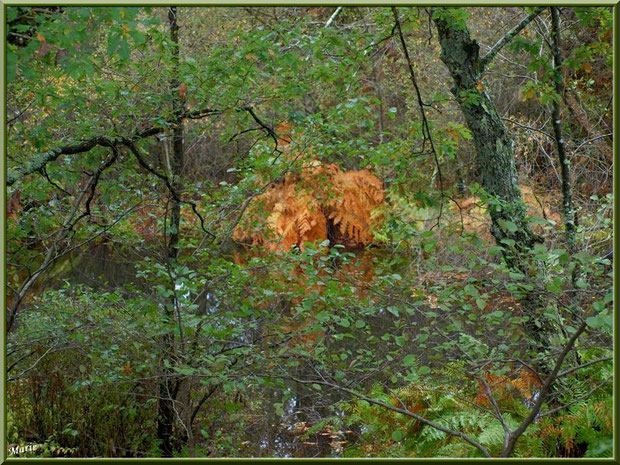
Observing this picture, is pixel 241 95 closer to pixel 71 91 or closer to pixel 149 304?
pixel 71 91

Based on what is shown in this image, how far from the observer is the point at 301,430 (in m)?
3.01

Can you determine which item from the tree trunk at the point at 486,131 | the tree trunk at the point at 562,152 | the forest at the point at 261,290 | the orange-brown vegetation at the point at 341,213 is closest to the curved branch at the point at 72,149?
the forest at the point at 261,290

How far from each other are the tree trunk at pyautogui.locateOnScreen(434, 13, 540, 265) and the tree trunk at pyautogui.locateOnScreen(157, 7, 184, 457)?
1140mm

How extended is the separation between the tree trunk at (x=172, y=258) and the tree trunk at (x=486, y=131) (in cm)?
114

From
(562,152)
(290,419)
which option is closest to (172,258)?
(290,419)

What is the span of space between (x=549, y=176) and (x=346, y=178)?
227 centimetres

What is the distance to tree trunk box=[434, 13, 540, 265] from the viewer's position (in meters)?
2.79

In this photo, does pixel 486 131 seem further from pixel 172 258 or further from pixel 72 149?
pixel 72 149

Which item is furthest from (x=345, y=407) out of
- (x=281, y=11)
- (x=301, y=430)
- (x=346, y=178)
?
(x=346, y=178)

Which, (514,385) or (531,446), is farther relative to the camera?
(514,385)

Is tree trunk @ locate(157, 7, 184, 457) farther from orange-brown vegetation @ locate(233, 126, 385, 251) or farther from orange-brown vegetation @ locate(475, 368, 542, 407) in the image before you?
orange-brown vegetation @ locate(233, 126, 385, 251)

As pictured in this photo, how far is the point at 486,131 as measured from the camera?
9.33ft

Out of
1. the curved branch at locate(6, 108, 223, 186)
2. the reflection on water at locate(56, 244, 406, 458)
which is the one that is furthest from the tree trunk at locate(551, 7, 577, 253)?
the curved branch at locate(6, 108, 223, 186)

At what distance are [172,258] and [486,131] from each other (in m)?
1.45
